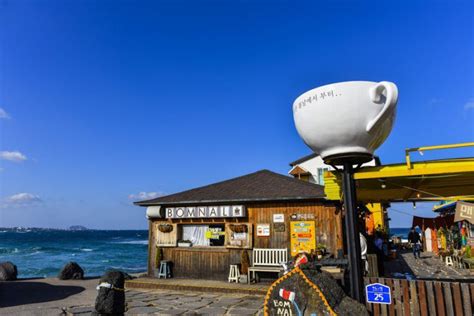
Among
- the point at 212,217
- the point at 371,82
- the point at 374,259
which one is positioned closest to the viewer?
the point at 371,82

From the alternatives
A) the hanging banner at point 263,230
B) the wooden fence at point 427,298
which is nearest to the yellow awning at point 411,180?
the wooden fence at point 427,298

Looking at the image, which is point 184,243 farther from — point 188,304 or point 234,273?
point 188,304

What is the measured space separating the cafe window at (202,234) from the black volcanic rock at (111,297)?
28.0 feet

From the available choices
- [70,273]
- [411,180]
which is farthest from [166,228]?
[411,180]

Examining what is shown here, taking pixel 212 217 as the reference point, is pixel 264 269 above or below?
below

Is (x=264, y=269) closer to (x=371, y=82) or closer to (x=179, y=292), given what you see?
(x=179, y=292)


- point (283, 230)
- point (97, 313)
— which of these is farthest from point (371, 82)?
point (283, 230)

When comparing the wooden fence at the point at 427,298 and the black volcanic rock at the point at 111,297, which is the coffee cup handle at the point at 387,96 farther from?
the black volcanic rock at the point at 111,297

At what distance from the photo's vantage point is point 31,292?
13.7 m

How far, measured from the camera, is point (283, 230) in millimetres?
13203

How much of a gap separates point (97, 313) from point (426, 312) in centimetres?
576

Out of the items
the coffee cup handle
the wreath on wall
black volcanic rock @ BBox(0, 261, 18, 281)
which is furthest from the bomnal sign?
black volcanic rock @ BBox(0, 261, 18, 281)

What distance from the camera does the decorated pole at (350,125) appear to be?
4.79 m

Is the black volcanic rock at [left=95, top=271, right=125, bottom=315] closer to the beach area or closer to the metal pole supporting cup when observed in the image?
the beach area
